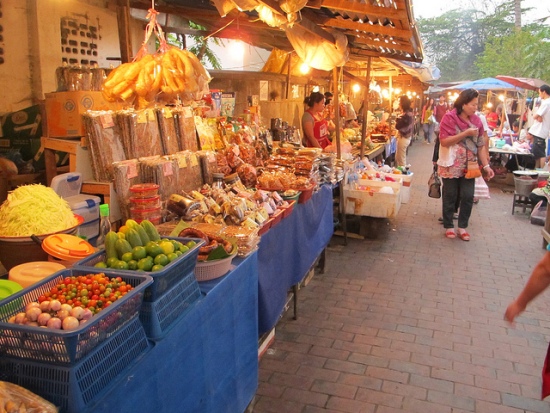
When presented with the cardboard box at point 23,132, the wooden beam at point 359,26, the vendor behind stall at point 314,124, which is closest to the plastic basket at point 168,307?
the cardboard box at point 23,132

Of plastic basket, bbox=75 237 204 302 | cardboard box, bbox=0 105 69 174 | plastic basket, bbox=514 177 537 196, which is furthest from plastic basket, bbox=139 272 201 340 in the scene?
plastic basket, bbox=514 177 537 196

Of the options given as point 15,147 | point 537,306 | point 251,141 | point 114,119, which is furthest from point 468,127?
point 15,147

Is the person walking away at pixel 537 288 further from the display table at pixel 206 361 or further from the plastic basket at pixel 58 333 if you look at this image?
the plastic basket at pixel 58 333

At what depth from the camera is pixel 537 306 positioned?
4.81 meters

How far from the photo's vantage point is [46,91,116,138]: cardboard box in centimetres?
332

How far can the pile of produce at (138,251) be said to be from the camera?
1.98 metres

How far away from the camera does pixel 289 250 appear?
4117 mm

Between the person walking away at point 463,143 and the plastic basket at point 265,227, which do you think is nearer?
the plastic basket at point 265,227

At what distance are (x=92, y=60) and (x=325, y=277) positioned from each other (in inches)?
157

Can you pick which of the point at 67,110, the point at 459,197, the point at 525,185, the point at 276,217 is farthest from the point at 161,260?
the point at 525,185

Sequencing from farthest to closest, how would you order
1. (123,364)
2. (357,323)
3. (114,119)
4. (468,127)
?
1. (468,127)
2. (357,323)
3. (114,119)
4. (123,364)

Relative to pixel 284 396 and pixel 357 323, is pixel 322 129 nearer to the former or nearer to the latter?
pixel 357 323

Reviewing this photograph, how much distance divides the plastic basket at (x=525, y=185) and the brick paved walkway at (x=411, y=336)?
1902mm

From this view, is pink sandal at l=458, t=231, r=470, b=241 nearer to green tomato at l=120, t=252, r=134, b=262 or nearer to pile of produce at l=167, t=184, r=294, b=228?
pile of produce at l=167, t=184, r=294, b=228
